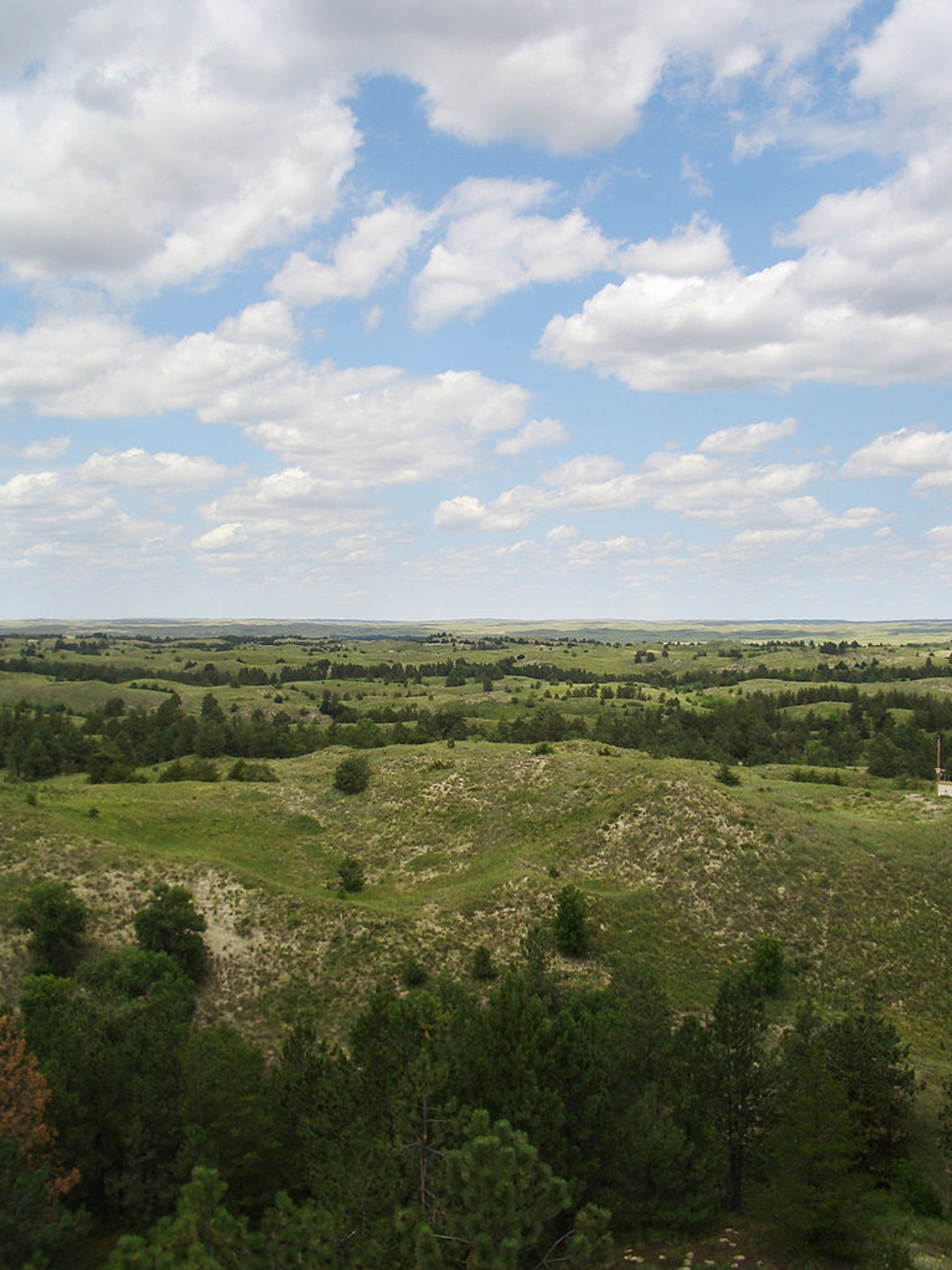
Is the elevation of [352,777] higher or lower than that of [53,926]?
higher

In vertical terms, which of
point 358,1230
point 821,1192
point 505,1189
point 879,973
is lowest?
point 879,973

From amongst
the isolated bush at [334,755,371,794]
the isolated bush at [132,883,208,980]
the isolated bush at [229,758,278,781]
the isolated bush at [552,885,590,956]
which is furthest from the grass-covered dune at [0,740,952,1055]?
the isolated bush at [229,758,278,781]

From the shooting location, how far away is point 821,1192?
25.0 meters

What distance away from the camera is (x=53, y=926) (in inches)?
1909

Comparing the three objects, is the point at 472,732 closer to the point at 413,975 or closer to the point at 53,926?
the point at 413,975

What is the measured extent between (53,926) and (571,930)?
33.7 meters

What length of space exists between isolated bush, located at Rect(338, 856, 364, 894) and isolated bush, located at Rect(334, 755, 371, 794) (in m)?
16.9

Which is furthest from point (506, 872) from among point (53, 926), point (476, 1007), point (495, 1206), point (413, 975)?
point (495, 1206)

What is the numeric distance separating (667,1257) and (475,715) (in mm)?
156984

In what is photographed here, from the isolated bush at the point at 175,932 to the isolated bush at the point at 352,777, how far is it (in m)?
34.0

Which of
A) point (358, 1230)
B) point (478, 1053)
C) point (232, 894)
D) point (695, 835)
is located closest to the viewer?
point (358, 1230)

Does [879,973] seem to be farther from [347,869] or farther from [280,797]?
[280,797]

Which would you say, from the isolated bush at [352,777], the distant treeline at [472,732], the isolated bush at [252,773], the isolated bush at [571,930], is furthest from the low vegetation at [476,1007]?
the distant treeline at [472,732]

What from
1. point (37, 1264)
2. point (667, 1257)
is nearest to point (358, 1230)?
point (37, 1264)
